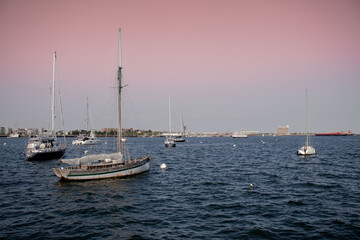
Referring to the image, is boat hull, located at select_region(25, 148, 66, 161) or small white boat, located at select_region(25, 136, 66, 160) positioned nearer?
boat hull, located at select_region(25, 148, 66, 161)

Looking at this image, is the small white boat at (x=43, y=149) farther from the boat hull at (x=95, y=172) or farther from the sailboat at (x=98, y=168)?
the boat hull at (x=95, y=172)

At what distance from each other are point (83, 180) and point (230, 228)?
22.3 metres

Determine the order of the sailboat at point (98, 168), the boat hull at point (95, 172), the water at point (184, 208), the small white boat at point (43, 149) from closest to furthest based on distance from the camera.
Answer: the water at point (184, 208) → the boat hull at point (95, 172) → the sailboat at point (98, 168) → the small white boat at point (43, 149)

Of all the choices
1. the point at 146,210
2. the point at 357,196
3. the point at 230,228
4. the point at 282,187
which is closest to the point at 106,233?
the point at 146,210

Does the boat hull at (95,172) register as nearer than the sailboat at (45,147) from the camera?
Yes

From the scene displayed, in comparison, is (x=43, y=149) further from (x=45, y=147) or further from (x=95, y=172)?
(x=95, y=172)

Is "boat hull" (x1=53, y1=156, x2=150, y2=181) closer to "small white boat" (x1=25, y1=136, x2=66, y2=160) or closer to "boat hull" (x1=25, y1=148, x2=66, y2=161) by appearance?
"boat hull" (x1=25, y1=148, x2=66, y2=161)

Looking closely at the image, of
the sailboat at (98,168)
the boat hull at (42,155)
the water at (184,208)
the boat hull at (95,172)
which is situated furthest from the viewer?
the boat hull at (42,155)

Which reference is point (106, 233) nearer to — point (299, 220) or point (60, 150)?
point (299, 220)

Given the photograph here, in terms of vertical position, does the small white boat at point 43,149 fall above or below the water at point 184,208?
above

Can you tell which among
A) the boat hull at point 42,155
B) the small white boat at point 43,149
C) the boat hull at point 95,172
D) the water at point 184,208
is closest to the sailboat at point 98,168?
the boat hull at point 95,172

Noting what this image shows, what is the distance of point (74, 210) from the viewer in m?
22.1

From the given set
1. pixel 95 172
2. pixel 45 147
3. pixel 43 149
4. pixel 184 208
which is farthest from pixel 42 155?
pixel 184 208

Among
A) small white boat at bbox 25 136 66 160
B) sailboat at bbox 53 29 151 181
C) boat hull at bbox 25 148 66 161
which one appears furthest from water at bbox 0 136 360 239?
small white boat at bbox 25 136 66 160
